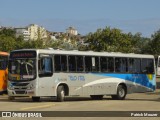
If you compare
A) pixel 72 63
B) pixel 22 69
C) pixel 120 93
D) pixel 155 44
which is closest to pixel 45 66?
pixel 22 69

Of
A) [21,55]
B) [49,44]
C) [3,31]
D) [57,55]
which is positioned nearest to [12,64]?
[21,55]

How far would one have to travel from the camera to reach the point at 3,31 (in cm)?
9594

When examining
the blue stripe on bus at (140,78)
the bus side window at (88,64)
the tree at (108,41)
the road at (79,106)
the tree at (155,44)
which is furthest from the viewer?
the tree at (155,44)

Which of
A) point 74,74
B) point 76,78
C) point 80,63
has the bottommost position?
point 76,78

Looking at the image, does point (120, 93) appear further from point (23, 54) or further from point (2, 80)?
point (2, 80)

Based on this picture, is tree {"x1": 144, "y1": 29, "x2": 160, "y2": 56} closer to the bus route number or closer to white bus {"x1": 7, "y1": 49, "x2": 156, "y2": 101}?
white bus {"x1": 7, "y1": 49, "x2": 156, "y2": 101}

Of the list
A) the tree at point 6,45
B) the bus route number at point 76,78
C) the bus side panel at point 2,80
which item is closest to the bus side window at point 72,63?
the bus route number at point 76,78

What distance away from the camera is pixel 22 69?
26.3 meters

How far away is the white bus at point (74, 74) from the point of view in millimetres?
26078

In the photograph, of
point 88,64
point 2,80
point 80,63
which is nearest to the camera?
point 80,63

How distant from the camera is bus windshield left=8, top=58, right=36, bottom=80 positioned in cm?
2602

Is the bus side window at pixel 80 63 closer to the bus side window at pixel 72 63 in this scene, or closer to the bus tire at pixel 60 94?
the bus side window at pixel 72 63

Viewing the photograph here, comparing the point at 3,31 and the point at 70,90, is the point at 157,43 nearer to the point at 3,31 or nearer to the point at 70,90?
the point at 3,31

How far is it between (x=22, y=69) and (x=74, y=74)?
9.85ft
